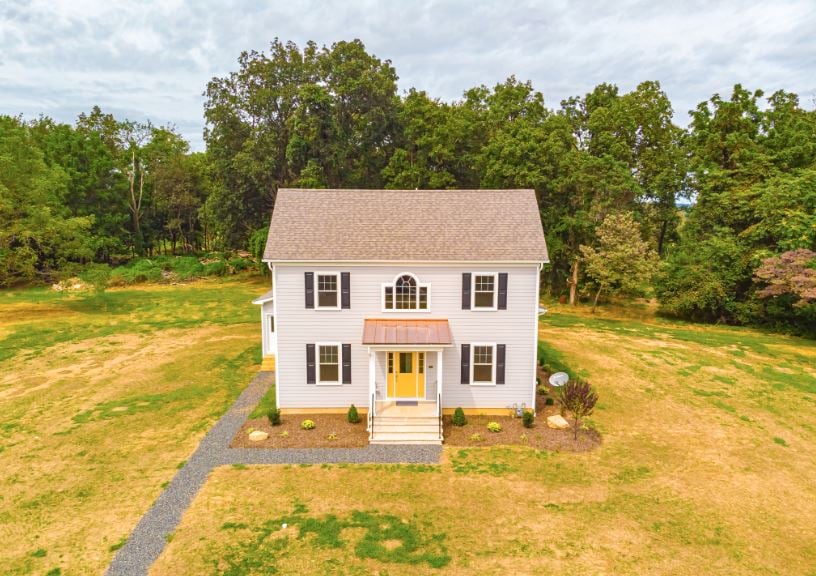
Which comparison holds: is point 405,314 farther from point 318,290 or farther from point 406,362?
point 318,290

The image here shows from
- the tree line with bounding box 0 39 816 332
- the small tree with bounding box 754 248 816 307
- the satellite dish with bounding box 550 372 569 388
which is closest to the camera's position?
the satellite dish with bounding box 550 372 569 388

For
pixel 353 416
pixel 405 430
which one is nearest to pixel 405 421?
pixel 405 430

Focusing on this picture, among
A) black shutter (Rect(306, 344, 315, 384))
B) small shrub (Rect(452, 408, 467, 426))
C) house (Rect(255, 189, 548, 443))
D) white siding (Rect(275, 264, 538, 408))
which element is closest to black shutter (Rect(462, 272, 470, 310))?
house (Rect(255, 189, 548, 443))

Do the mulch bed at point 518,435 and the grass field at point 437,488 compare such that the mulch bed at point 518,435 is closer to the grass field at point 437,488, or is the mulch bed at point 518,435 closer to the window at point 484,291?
the grass field at point 437,488

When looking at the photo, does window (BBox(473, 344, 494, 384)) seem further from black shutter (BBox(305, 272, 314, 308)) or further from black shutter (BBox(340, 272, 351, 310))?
black shutter (BBox(305, 272, 314, 308))

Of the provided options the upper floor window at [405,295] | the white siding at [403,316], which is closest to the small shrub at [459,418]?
the white siding at [403,316]

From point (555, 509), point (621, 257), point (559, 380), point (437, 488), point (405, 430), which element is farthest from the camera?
point (621, 257)

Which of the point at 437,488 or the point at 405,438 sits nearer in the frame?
the point at 437,488

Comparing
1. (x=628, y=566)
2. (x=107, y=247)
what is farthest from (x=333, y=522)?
(x=107, y=247)
